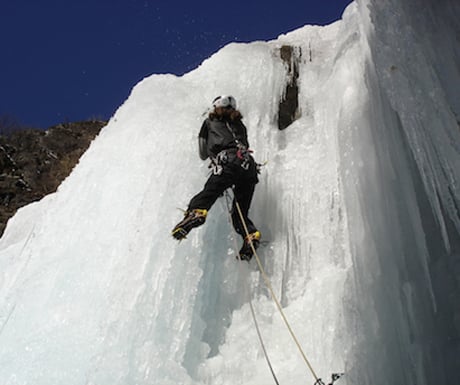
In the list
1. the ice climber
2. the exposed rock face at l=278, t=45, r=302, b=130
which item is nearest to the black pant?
the ice climber

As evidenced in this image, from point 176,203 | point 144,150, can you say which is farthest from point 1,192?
point 176,203

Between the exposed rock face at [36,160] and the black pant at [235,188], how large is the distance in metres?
6.94

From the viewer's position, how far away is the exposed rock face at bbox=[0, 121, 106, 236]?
11172mm

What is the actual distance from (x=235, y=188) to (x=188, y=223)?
683 millimetres

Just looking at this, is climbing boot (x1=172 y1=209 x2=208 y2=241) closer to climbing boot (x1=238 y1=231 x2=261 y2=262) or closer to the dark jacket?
climbing boot (x1=238 y1=231 x2=261 y2=262)

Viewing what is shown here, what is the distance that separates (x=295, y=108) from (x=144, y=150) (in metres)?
1.93

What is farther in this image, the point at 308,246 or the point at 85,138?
the point at 85,138

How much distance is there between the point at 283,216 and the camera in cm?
426

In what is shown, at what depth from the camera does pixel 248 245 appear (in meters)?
3.83

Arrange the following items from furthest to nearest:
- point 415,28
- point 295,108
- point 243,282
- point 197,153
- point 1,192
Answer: point 1,192 → point 295,108 → point 197,153 → point 243,282 → point 415,28

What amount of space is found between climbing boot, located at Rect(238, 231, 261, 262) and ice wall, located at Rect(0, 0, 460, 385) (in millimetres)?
91

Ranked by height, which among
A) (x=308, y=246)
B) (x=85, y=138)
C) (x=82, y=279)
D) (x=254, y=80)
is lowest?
(x=82, y=279)

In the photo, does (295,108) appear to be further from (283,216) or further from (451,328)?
(451,328)

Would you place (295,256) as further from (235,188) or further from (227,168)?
(227,168)
